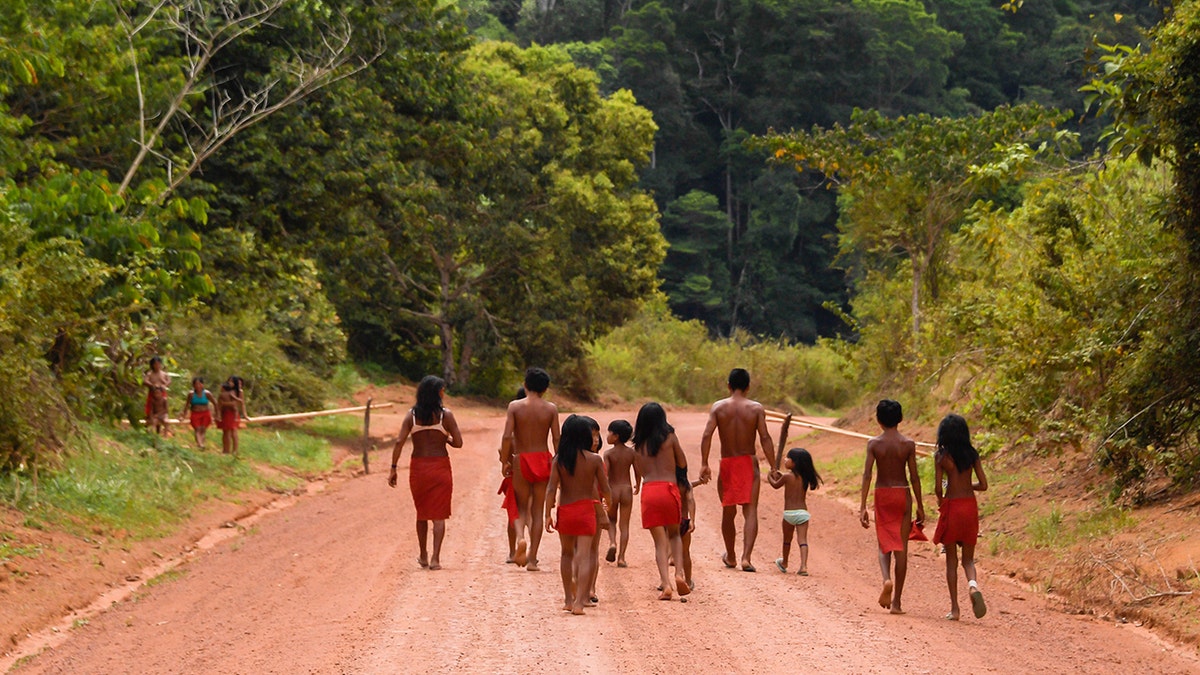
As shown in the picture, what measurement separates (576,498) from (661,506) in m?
0.95

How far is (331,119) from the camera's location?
24.1 metres

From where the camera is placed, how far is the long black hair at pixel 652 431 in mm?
10867

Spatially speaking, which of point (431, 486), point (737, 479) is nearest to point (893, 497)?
point (737, 479)

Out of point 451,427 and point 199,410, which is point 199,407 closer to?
point 199,410

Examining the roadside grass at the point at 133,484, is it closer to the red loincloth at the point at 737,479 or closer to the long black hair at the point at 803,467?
the red loincloth at the point at 737,479

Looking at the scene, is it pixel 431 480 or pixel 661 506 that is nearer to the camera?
pixel 661 506

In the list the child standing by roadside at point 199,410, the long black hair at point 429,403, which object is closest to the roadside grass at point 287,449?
the child standing by roadside at point 199,410

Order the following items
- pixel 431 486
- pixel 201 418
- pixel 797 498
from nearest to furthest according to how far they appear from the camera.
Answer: pixel 431 486, pixel 797 498, pixel 201 418

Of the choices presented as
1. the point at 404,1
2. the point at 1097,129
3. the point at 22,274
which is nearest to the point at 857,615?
the point at 22,274

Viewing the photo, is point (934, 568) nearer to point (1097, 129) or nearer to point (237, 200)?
point (237, 200)

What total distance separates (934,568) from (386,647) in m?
7.04

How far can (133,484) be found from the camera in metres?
15.7

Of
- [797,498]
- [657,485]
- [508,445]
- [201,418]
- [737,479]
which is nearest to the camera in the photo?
[657,485]

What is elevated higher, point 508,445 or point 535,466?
point 508,445
